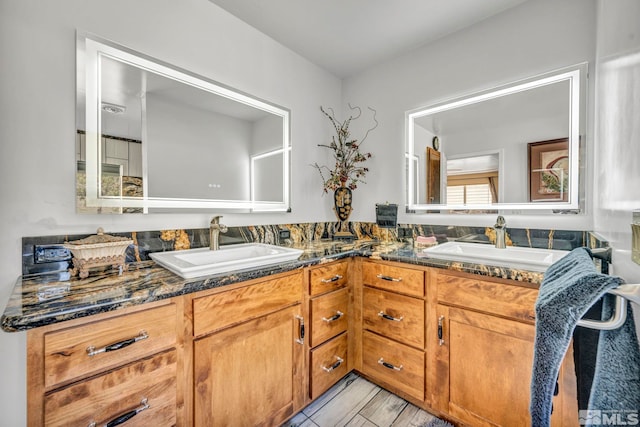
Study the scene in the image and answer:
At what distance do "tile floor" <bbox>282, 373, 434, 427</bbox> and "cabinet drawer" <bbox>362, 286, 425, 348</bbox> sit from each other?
0.39 meters

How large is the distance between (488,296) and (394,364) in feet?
2.31

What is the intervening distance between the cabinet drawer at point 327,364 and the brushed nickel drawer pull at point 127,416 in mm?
833

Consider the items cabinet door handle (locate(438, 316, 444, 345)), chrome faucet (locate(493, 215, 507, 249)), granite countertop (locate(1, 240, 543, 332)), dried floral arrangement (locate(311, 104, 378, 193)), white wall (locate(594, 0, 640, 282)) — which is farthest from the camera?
dried floral arrangement (locate(311, 104, 378, 193))

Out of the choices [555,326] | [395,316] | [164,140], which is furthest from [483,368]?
[164,140]

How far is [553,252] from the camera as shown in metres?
1.53

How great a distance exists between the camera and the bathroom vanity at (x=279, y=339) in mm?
811

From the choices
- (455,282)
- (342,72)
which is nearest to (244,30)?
(342,72)

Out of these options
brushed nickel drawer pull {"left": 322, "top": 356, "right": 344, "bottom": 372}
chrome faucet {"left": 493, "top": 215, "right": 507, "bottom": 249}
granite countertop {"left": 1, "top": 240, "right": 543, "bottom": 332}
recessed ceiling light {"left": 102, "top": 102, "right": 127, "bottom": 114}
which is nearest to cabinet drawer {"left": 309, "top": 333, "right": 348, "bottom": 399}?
brushed nickel drawer pull {"left": 322, "top": 356, "right": 344, "bottom": 372}

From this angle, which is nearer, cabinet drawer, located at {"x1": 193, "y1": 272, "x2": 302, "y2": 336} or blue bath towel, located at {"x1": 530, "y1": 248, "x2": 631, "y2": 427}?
blue bath towel, located at {"x1": 530, "y1": 248, "x2": 631, "y2": 427}

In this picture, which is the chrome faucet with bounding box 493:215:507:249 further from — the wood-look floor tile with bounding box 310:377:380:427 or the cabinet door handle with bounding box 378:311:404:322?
the wood-look floor tile with bounding box 310:377:380:427

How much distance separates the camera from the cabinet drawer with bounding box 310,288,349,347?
1.54 meters

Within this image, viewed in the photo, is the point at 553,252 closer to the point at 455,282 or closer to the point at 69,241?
the point at 455,282

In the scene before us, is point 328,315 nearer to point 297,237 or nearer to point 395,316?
point 395,316

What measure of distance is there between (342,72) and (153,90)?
1665 mm
